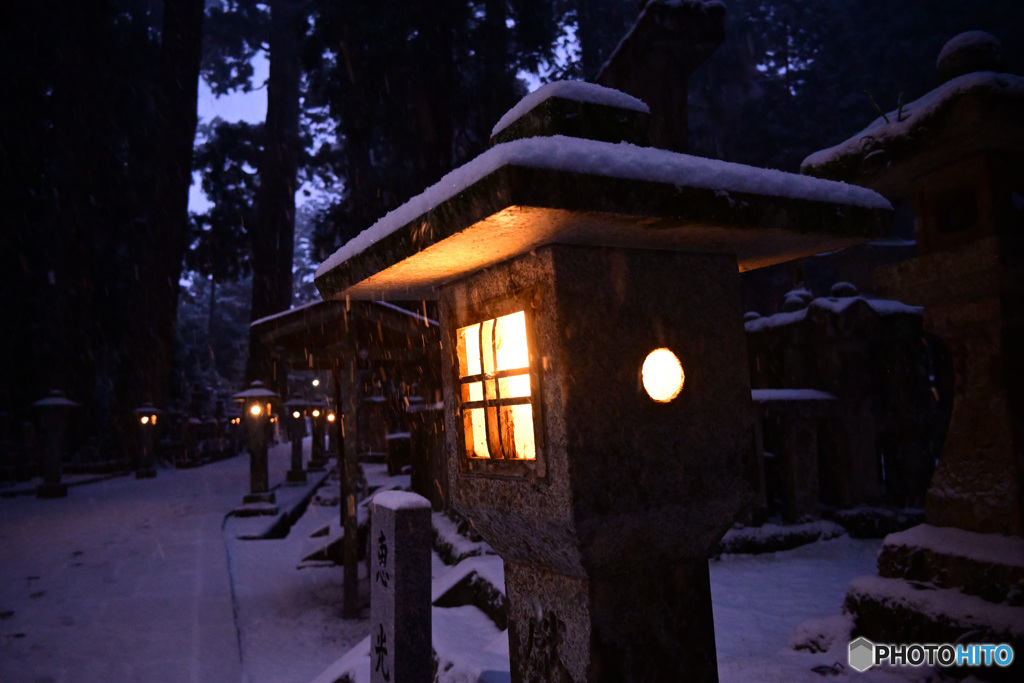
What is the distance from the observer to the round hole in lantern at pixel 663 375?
2.47 meters

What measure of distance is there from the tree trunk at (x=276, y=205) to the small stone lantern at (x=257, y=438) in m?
4.28

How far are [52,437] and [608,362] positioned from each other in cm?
1719

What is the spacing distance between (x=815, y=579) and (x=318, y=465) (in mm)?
18434

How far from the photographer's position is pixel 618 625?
2.36 metres

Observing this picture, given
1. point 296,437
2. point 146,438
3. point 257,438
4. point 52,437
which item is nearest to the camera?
point 257,438

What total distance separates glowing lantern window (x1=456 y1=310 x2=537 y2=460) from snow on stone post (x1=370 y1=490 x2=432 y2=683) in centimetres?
73

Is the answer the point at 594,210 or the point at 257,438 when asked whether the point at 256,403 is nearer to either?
the point at 257,438

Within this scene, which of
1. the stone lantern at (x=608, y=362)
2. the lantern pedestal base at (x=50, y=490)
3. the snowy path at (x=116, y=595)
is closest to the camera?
the stone lantern at (x=608, y=362)

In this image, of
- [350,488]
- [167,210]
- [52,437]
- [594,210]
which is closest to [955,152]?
[594,210]

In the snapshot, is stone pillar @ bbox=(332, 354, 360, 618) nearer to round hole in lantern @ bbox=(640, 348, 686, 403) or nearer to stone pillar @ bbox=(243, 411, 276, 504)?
round hole in lantern @ bbox=(640, 348, 686, 403)

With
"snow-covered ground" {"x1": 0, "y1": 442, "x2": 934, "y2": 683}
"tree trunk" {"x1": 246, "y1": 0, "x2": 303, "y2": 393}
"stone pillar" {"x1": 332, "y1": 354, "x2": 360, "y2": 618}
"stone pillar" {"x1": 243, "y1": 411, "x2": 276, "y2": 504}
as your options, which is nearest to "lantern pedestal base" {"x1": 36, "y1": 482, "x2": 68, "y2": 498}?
"snow-covered ground" {"x1": 0, "y1": 442, "x2": 934, "y2": 683}

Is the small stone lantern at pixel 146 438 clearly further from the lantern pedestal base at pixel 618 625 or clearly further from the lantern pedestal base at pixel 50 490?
the lantern pedestal base at pixel 618 625

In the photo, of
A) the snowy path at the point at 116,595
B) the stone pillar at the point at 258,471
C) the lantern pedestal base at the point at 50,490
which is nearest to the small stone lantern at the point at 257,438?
the stone pillar at the point at 258,471

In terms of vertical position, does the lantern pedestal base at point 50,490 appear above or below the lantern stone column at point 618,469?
below
